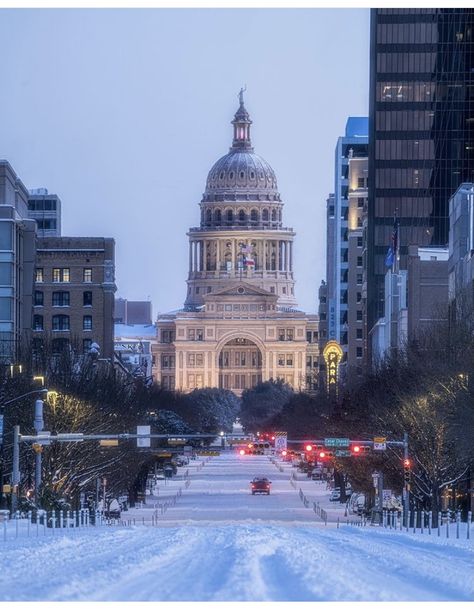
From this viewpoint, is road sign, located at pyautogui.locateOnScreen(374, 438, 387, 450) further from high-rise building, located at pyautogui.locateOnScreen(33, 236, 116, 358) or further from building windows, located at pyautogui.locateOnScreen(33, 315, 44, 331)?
building windows, located at pyautogui.locateOnScreen(33, 315, 44, 331)

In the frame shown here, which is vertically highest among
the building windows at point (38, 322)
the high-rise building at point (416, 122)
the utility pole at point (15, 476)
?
the high-rise building at point (416, 122)

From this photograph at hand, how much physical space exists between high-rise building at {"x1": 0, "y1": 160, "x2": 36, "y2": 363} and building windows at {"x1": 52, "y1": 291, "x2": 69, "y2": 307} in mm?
33350

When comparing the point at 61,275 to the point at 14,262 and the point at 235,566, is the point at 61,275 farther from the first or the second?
the point at 235,566

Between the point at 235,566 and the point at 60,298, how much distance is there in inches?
5899

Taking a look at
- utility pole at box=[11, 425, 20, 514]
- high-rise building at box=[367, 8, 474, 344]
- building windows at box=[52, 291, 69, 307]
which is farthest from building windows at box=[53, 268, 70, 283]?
utility pole at box=[11, 425, 20, 514]

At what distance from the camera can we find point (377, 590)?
131 ft

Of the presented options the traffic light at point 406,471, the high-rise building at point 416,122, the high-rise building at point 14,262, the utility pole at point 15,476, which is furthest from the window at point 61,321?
the utility pole at point 15,476

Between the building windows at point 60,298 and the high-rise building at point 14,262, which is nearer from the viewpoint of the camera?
the high-rise building at point 14,262

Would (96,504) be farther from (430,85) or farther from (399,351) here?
(430,85)

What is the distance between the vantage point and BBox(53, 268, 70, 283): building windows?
648 feet

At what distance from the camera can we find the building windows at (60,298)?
19600 centimetres

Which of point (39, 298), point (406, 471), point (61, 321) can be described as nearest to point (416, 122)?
point (61, 321)

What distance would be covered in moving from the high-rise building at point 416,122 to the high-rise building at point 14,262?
42.3 metres

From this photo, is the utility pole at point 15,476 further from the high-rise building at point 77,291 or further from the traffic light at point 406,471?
the high-rise building at point 77,291
